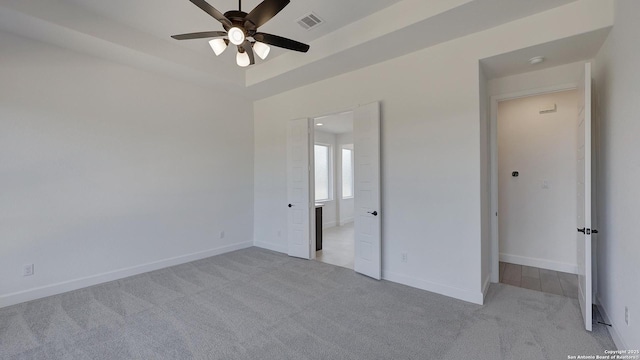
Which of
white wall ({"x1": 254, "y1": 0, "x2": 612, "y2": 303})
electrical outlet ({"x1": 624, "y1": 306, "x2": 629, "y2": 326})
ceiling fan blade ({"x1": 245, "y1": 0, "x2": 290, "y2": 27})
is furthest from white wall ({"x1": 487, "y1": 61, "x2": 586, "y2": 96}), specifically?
ceiling fan blade ({"x1": 245, "y1": 0, "x2": 290, "y2": 27})

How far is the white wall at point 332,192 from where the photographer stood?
7.46 meters

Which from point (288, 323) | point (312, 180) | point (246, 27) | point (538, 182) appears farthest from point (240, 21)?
point (538, 182)

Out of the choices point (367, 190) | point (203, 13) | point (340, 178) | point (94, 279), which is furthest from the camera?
point (340, 178)

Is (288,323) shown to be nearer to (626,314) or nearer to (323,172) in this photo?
(626,314)

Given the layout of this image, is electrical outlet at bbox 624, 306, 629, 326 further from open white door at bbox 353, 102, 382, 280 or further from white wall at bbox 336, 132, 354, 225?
white wall at bbox 336, 132, 354, 225

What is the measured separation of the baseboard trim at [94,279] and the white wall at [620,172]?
4896mm

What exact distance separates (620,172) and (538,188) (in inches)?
82.8

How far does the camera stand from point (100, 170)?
11.6ft

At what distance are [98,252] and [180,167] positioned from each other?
1.53m

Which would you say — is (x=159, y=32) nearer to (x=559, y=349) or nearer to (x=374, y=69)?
(x=374, y=69)

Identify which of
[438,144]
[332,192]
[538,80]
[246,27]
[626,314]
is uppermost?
[246,27]

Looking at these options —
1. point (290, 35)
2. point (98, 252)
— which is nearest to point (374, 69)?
point (290, 35)

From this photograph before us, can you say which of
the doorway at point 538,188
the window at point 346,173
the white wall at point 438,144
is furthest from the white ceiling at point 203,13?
the window at point 346,173

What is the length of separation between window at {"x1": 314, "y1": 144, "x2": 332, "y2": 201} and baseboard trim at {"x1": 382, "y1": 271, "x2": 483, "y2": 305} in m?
4.17
